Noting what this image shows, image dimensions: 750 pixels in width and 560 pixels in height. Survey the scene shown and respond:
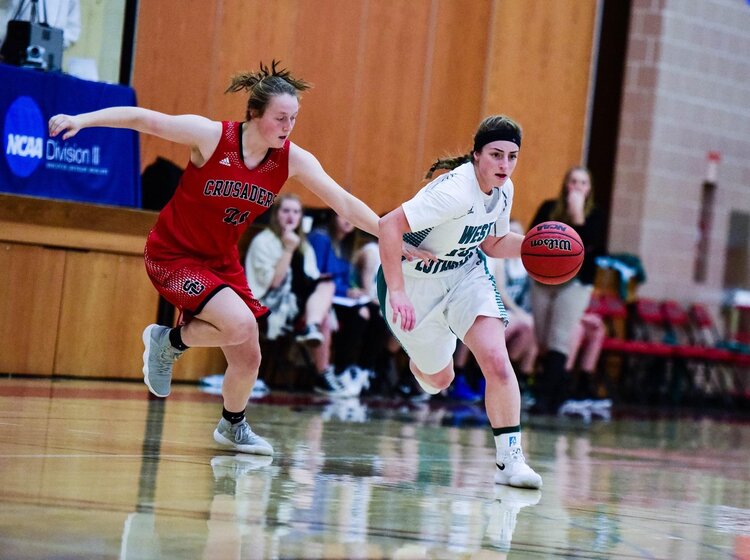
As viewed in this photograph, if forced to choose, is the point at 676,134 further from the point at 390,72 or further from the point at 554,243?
the point at 554,243

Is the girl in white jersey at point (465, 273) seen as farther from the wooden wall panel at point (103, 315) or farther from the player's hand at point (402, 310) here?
the wooden wall panel at point (103, 315)

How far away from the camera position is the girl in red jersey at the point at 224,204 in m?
5.13

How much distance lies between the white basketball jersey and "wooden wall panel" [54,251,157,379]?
392 cm

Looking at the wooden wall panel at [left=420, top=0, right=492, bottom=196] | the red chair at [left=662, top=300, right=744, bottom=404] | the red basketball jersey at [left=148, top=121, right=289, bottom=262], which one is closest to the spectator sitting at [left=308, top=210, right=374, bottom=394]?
the wooden wall panel at [left=420, top=0, right=492, bottom=196]

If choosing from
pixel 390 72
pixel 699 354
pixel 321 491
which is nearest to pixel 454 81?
pixel 390 72

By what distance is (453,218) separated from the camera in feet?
17.2

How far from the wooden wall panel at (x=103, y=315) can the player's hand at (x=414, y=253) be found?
13.4 ft

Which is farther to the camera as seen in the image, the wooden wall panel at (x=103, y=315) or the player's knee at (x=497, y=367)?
the wooden wall panel at (x=103, y=315)

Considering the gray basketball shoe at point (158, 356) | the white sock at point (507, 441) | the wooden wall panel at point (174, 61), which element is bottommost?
the white sock at point (507, 441)

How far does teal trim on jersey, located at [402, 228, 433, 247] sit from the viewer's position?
5.40 metres

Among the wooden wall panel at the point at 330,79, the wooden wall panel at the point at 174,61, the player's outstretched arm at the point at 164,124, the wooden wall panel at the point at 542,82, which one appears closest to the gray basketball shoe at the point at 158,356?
the player's outstretched arm at the point at 164,124

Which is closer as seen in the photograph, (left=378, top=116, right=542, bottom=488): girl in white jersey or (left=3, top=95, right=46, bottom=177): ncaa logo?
(left=378, top=116, right=542, bottom=488): girl in white jersey

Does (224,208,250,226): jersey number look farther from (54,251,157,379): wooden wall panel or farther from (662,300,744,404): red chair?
(662,300,744,404): red chair

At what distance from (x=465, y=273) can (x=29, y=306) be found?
4.06m
